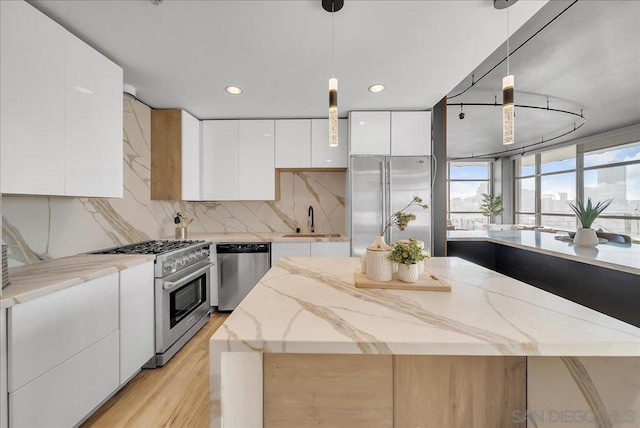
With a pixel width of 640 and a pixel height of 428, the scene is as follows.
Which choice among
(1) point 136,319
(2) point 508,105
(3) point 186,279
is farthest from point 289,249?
(2) point 508,105

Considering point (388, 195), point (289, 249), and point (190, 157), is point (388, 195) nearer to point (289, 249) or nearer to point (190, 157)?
point (289, 249)

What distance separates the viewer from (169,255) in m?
2.26

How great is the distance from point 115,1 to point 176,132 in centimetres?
165

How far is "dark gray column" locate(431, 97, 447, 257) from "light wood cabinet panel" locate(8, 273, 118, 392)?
9.79 feet

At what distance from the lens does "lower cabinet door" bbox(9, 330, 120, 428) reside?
3.97ft

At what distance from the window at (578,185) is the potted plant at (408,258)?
6.76m

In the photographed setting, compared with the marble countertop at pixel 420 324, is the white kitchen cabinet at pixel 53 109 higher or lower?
higher

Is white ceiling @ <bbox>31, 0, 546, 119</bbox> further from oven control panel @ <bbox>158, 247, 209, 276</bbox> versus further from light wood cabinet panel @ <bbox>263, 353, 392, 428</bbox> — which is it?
light wood cabinet panel @ <bbox>263, 353, 392, 428</bbox>

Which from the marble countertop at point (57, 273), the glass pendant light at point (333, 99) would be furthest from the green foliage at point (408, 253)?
the marble countertop at point (57, 273)

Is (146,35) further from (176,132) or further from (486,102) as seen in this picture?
(486,102)

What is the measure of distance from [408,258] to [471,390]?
0.57 metres

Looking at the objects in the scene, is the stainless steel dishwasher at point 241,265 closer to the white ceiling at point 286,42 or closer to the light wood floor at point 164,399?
the light wood floor at point 164,399

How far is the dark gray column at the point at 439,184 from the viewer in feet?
10.0

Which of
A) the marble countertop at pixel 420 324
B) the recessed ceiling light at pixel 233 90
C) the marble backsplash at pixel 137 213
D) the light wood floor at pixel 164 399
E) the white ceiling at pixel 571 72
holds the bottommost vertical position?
the light wood floor at pixel 164 399
